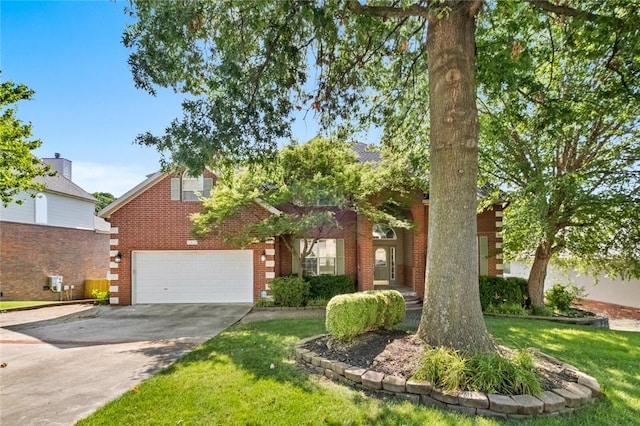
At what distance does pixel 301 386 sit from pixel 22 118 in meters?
13.6

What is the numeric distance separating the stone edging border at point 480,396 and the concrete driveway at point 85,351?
131 inches

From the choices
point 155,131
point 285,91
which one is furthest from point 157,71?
point 285,91

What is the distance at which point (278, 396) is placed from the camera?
4.54 metres

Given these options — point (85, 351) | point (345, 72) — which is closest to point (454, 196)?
point (345, 72)

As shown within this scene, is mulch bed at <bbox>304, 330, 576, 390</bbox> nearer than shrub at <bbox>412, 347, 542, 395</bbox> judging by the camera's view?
No

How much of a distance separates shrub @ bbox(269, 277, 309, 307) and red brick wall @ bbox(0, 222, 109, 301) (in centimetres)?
1364

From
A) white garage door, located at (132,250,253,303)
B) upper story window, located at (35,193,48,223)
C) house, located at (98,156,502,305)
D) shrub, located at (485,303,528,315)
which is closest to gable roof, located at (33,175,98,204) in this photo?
upper story window, located at (35,193,48,223)

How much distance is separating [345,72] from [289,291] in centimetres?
778

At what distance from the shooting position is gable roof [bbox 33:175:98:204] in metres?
19.5

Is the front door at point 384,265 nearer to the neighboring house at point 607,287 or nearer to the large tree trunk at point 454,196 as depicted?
the neighboring house at point 607,287

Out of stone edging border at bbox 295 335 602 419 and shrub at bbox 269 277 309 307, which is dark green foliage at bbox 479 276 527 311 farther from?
stone edging border at bbox 295 335 602 419

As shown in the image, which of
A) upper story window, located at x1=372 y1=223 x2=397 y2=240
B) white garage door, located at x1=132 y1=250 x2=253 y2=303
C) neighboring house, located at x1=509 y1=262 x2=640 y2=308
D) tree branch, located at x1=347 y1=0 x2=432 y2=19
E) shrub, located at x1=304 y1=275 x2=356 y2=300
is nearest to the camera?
tree branch, located at x1=347 y1=0 x2=432 y2=19

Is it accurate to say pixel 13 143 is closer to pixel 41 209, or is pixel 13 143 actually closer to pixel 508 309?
pixel 41 209

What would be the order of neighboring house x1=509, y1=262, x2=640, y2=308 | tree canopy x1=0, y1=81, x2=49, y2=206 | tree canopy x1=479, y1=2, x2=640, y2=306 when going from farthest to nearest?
neighboring house x1=509, y1=262, x2=640, y2=308 → tree canopy x1=0, y1=81, x2=49, y2=206 → tree canopy x1=479, y1=2, x2=640, y2=306
